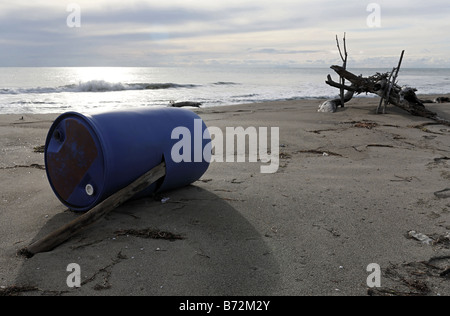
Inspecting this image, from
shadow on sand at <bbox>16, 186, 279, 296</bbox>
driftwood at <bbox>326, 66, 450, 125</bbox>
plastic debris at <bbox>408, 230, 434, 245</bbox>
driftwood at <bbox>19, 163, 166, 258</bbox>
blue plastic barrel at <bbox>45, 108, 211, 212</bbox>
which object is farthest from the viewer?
driftwood at <bbox>326, 66, 450, 125</bbox>

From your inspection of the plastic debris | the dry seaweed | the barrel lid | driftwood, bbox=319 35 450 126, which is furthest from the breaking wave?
the plastic debris

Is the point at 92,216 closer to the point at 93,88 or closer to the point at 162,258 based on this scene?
the point at 162,258

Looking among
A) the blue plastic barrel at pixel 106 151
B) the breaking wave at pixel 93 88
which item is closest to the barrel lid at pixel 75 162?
the blue plastic barrel at pixel 106 151

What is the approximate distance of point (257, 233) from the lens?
10.9 feet

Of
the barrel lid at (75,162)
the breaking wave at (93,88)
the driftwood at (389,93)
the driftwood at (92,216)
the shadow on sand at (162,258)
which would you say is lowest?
the shadow on sand at (162,258)

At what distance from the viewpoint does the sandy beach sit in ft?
8.53

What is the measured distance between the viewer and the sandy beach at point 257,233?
102 inches

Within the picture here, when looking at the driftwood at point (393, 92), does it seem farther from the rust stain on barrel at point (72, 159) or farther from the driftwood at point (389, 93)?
the rust stain on barrel at point (72, 159)

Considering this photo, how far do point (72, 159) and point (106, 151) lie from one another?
1.44ft

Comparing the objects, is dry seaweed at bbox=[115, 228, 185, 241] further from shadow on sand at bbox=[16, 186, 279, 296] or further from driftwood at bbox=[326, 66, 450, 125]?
driftwood at bbox=[326, 66, 450, 125]

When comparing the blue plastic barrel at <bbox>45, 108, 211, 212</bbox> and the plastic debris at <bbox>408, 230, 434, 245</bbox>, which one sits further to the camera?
the blue plastic barrel at <bbox>45, 108, 211, 212</bbox>

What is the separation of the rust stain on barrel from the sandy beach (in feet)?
0.98

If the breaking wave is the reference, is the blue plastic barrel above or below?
below
